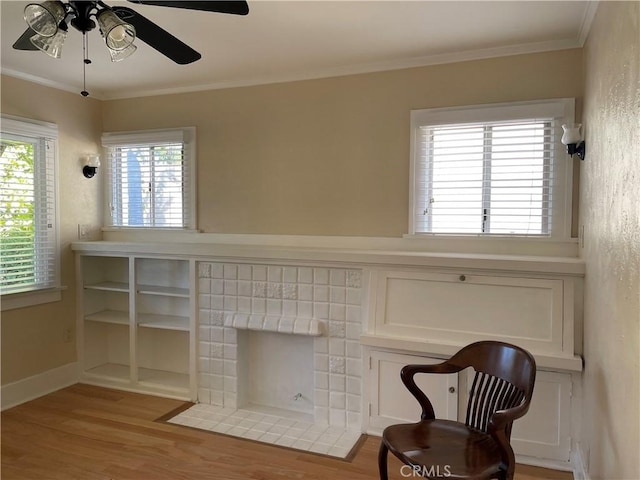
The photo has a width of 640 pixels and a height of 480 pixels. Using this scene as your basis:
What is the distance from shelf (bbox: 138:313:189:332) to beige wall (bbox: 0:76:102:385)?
0.69 m

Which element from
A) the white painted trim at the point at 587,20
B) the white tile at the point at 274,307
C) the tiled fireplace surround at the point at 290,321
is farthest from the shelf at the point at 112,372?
the white painted trim at the point at 587,20

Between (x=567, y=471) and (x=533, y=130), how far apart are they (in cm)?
210

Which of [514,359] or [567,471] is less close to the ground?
[514,359]

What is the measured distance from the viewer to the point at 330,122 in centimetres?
357

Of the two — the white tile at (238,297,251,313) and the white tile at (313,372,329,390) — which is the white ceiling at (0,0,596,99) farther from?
the white tile at (313,372,329,390)

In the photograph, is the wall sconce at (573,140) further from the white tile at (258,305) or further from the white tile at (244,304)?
the white tile at (244,304)

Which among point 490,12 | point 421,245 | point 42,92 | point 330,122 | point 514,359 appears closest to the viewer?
point 514,359

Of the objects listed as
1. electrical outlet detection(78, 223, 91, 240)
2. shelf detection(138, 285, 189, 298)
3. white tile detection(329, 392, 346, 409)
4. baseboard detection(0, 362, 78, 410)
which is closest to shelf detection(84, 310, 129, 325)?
shelf detection(138, 285, 189, 298)

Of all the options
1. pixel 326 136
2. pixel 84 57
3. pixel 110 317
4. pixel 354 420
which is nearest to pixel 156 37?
pixel 84 57

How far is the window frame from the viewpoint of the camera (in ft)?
11.7

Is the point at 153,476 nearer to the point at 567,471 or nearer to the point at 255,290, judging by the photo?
the point at 255,290

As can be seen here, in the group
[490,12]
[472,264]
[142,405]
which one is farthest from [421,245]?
[142,405]

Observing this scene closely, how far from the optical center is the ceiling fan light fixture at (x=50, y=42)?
5.82ft

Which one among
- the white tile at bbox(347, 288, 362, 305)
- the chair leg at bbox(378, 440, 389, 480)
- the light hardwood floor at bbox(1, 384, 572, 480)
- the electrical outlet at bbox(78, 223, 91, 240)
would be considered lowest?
the light hardwood floor at bbox(1, 384, 572, 480)
